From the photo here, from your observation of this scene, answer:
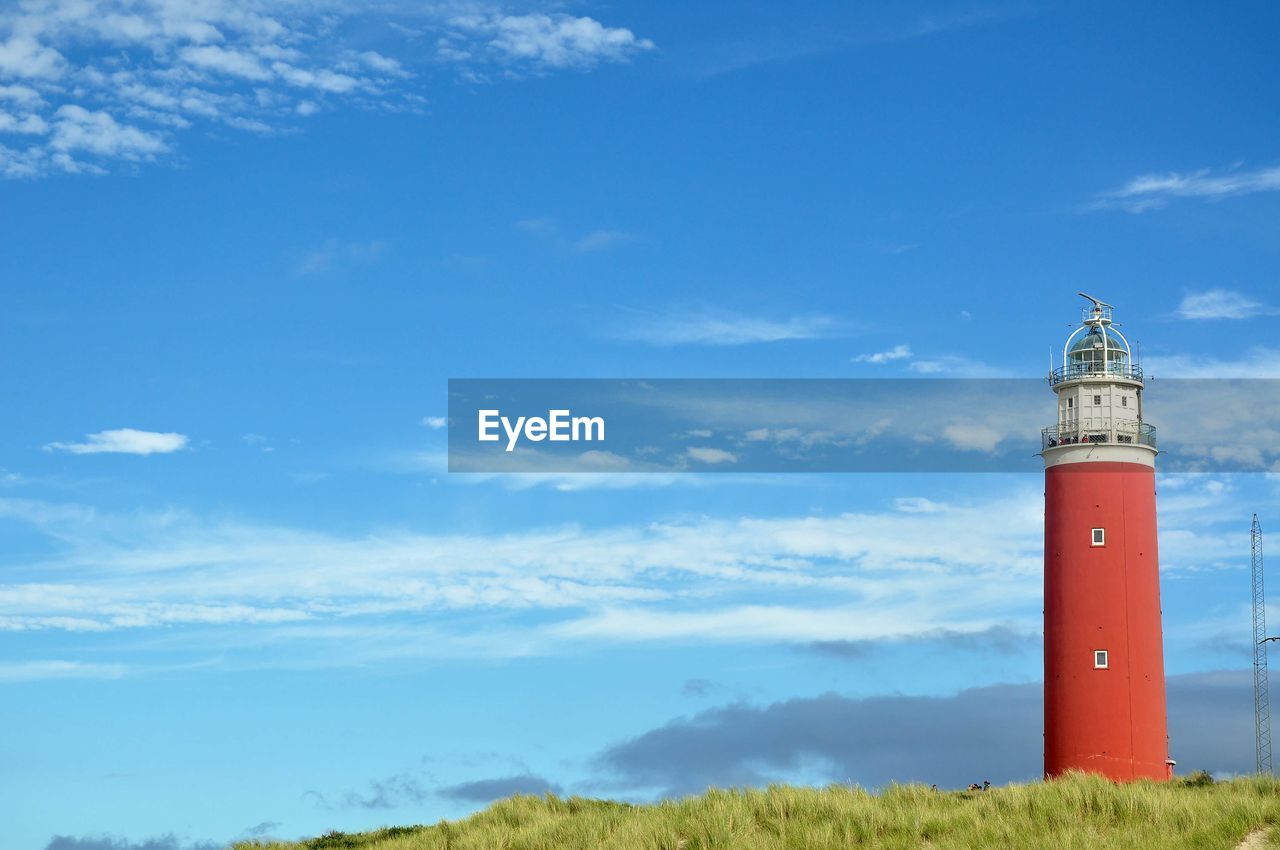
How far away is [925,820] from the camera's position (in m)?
27.7

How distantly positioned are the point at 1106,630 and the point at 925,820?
61.9 ft

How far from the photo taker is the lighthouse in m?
43.8

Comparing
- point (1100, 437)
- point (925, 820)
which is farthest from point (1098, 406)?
point (925, 820)

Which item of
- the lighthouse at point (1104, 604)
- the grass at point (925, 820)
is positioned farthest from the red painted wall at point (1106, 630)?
the grass at point (925, 820)

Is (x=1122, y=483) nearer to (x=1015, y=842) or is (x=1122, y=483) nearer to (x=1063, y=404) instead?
(x=1063, y=404)

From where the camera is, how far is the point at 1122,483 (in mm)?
45375

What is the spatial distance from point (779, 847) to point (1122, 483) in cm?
2332

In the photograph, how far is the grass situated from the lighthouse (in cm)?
1146

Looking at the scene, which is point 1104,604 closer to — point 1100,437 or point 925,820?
point 1100,437

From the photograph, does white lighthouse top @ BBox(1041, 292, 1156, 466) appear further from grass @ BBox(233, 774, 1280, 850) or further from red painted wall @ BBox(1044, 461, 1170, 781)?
grass @ BBox(233, 774, 1280, 850)

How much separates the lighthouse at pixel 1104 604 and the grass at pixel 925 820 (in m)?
11.5

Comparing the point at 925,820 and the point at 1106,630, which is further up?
the point at 1106,630

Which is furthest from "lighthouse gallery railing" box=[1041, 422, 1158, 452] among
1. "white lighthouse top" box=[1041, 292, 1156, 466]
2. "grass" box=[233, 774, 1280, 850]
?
"grass" box=[233, 774, 1280, 850]

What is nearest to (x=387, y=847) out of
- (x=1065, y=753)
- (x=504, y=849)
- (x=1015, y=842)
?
(x=504, y=849)
